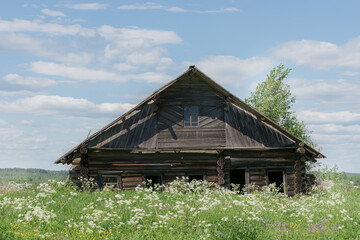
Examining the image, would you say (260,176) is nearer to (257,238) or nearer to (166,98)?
(166,98)

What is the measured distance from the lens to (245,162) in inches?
885

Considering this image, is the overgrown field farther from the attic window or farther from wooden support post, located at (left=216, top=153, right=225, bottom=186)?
the attic window

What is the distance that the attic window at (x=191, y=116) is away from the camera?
22203mm

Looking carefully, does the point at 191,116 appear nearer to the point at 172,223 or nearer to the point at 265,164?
the point at 265,164

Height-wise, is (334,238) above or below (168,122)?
below

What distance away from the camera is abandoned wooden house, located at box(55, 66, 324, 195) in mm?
21375

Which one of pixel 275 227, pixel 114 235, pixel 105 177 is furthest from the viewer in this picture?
pixel 105 177

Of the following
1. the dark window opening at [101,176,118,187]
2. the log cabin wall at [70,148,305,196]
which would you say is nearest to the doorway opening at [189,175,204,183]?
the log cabin wall at [70,148,305,196]

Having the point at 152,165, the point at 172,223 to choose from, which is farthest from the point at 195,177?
the point at 172,223

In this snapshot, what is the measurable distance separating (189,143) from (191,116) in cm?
149

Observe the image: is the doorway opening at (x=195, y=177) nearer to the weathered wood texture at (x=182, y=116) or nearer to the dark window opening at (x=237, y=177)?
the weathered wood texture at (x=182, y=116)

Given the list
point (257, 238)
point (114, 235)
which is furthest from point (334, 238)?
point (114, 235)

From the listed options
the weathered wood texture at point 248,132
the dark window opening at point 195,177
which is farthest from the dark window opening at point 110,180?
the weathered wood texture at point 248,132

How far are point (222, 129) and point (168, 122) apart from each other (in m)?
2.89
